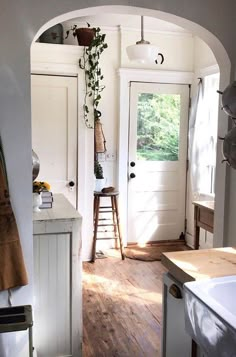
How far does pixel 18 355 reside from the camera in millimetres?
2059

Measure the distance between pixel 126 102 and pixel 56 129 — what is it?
0.99 metres

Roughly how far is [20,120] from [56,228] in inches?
25.8

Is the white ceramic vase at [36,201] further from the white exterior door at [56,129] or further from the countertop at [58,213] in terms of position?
the white exterior door at [56,129]

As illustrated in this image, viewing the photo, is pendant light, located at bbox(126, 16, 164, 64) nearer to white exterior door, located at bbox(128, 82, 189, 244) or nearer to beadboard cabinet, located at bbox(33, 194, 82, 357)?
white exterior door, located at bbox(128, 82, 189, 244)

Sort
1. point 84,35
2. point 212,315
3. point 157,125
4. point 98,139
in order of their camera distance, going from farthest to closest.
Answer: point 157,125 → point 98,139 → point 84,35 → point 212,315

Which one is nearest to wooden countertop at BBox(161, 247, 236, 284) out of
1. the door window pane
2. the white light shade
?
the white light shade

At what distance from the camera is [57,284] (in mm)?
2193

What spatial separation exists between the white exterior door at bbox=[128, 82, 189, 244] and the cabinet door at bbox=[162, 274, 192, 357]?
2.89 m

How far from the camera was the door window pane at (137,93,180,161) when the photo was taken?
4.52 m

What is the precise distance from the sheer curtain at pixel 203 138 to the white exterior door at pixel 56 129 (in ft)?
4.70

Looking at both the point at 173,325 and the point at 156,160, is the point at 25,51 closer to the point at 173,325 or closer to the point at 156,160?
the point at 173,325

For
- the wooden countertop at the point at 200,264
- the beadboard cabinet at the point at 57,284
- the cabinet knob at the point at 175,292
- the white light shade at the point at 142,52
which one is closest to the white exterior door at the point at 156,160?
the white light shade at the point at 142,52

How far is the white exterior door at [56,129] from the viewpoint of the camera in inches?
150

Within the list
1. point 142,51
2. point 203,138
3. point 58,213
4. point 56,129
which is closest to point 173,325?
point 58,213
